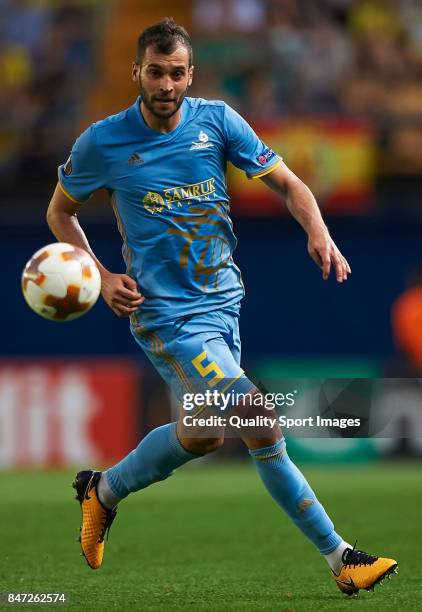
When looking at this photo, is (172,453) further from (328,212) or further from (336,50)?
(336,50)

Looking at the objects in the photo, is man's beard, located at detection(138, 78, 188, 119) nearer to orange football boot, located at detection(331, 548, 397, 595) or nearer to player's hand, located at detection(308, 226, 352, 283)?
player's hand, located at detection(308, 226, 352, 283)

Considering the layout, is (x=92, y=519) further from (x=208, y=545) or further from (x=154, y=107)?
(x=154, y=107)

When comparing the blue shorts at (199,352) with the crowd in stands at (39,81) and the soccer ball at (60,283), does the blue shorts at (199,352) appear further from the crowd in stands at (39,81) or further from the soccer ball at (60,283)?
the crowd in stands at (39,81)

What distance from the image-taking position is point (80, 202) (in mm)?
5734

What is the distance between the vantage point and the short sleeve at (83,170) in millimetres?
5586

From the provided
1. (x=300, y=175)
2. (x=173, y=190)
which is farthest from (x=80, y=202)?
(x=300, y=175)

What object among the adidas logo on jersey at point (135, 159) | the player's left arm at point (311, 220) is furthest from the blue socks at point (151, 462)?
the adidas logo on jersey at point (135, 159)

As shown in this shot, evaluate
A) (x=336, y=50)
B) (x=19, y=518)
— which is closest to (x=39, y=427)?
(x=19, y=518)

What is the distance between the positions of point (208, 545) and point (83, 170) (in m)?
2.53

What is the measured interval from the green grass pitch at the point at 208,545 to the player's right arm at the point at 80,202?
4.01ft

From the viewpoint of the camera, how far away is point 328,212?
14.0 meters

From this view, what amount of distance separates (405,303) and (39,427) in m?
4.51

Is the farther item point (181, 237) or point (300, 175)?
point (300, 175)

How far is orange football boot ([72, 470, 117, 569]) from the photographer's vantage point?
5.80 m
